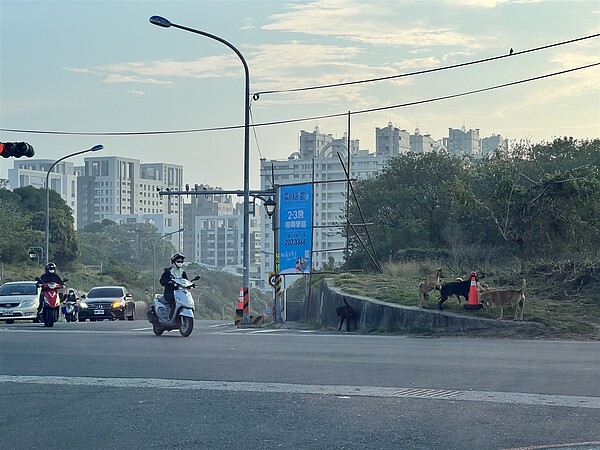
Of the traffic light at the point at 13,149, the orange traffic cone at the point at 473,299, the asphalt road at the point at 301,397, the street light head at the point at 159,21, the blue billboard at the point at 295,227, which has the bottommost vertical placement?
the asphalt road at the point at 301,397

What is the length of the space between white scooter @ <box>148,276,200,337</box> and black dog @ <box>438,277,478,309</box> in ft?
19.2

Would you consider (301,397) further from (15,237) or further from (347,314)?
(15,237)

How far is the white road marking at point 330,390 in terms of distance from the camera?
29.0ft

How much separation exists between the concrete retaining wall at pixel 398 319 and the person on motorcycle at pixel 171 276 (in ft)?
17.8

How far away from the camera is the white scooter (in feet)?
56.3

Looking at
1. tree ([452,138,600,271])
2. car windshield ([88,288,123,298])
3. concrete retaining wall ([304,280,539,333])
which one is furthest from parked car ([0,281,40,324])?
tree ([452,138,600,271])

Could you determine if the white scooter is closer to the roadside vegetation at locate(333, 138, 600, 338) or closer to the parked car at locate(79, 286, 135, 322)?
the roadside vegetation at locate(333, 138, 600, 338)

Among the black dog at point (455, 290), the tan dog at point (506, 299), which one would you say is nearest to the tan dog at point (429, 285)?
the black dog at point (455, 290)

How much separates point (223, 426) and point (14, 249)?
58.4 meters

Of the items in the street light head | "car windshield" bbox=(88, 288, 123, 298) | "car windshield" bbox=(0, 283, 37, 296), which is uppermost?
the street light head

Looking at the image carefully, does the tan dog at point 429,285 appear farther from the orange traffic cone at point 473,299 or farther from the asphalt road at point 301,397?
the asphalt road at point 301,397

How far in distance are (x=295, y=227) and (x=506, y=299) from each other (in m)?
12.9

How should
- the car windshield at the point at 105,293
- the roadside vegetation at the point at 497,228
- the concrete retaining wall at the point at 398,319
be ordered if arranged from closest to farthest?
the concrete retaining wall at the point at 398,319, the roadside vegetation at the point at 497,228, the car windshield at the point at 105,293

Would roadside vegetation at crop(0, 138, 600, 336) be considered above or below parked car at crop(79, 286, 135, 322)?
above
